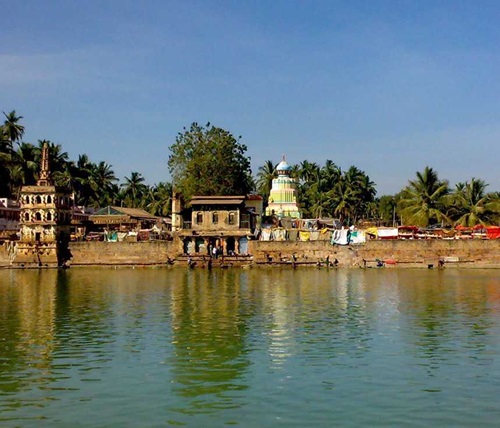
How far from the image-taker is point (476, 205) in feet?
230

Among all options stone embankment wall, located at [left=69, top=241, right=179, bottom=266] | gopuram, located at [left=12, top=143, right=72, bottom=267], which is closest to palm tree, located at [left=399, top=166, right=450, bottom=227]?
stone embankment wall, located at [left=69, top=241, right=179, bottom=266]

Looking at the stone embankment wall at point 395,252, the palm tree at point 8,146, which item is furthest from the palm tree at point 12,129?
the stone embankment wall at point 395,252

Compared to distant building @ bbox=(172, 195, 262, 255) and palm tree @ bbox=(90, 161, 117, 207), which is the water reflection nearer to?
distant building @ bbox=(172, 195, 262, 255)

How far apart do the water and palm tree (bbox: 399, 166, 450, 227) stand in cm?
3410

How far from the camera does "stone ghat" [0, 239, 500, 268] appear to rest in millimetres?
59938

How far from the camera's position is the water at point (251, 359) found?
14227 millimetres

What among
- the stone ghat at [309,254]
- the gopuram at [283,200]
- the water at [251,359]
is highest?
the gopuram at [283,200]

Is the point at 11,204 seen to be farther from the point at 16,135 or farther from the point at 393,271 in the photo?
the point at 393,271

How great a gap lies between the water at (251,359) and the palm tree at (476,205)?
33501mm

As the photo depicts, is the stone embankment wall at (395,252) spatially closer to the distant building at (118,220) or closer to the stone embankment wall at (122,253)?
the stone embankment wall at (122,253)

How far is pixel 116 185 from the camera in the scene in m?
112

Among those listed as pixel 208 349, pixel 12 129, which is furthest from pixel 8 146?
pixel 208 349

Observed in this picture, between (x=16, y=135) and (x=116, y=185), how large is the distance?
89.9ft

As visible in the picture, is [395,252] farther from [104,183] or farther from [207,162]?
[104,183]
